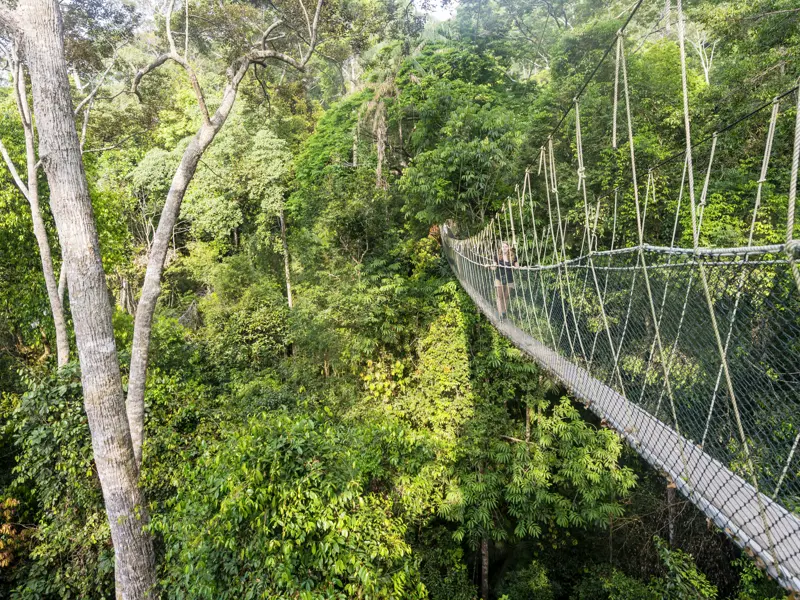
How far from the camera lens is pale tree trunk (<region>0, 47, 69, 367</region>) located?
12.5ft

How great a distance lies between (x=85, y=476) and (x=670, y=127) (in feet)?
23.7

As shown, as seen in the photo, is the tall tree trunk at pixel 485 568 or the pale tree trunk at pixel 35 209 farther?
the tall tree trunk at pixel 485 568

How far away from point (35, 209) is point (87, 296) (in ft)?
6.73

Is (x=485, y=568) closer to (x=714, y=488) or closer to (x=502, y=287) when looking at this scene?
(x=502, y=287)

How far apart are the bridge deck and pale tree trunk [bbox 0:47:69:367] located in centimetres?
446

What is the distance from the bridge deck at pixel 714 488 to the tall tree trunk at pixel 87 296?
9.02 ft

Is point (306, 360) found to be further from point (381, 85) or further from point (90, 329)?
point (381, 85)

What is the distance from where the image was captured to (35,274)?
4.64 meters

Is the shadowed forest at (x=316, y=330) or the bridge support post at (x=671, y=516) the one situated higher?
the shadowed forest at (x=316, y=330)

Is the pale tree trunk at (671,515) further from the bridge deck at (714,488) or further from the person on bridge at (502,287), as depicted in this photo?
the bridge deck at (714,488)

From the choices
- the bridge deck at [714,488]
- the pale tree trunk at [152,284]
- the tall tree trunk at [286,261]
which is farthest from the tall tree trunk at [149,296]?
the tall tree trunk at [286,261]

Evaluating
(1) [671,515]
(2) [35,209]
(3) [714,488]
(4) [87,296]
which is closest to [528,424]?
(1) [671,515]

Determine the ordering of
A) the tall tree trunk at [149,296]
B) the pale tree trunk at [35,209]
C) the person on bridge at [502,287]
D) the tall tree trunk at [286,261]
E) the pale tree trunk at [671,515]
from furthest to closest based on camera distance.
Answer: the tall tree trunk at [286,261], the pale tree trunk at [671,515], the pale tree trunk at [35,209], the person on bridge at [502,287], the tall tree trunk at [149,296]

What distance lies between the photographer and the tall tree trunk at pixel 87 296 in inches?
95.1
